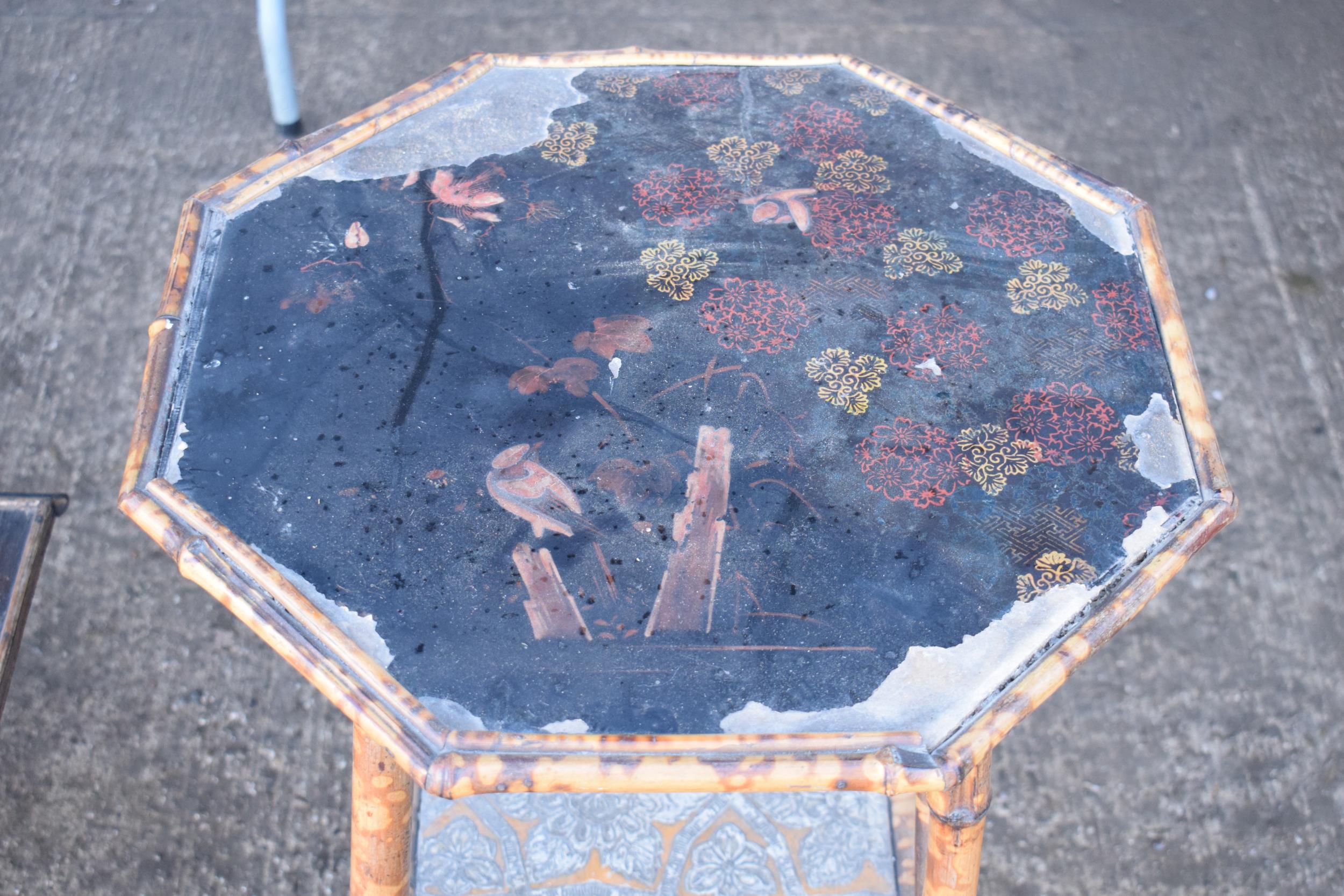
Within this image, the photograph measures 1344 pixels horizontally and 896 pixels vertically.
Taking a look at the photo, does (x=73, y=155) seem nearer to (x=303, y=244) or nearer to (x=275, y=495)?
(x=303, y=244)

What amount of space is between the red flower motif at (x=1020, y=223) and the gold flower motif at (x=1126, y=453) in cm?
40

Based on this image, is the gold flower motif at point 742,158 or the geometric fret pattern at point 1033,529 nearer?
the geometric fret pattern at point 1033,529

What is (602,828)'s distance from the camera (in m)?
2.27

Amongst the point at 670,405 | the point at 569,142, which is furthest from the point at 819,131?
the point at 670,405

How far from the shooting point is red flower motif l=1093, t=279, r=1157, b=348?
175cm

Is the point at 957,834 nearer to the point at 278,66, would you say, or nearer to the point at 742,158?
the point at 742,158

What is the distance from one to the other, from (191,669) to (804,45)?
9.07 feet

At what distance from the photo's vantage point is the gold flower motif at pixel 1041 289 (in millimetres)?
1793

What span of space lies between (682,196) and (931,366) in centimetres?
56

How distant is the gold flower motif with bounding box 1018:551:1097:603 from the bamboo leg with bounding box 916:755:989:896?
14.4 inches

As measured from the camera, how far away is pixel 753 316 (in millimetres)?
1776

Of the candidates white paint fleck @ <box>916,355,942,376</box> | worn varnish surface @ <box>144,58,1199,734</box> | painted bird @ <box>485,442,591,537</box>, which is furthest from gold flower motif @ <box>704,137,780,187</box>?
painted bird @ <box>485,442,591,537</box>

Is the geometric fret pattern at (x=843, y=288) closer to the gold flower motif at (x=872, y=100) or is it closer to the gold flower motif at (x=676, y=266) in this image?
the gold flower motif at (x=676, y=266)

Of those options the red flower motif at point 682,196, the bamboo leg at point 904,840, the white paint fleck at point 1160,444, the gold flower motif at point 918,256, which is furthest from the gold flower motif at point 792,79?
the bamboo leg at point 904,840
